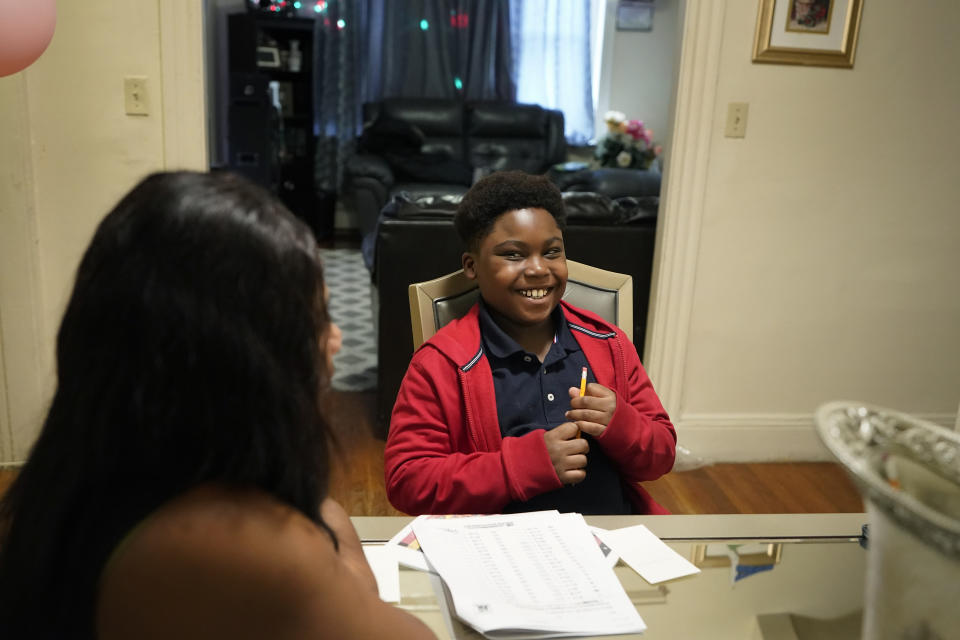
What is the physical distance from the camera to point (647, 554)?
0.94 m

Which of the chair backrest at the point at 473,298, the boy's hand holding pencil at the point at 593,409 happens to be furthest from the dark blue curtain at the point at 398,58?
the boy's hand holding pencil at the point at 593,409

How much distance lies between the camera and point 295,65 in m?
6.04

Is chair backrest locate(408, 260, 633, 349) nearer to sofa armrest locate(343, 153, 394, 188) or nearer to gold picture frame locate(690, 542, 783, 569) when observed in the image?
gold picture frame locate(690, 542, 783, 569)

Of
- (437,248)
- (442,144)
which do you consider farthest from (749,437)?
(442,144)

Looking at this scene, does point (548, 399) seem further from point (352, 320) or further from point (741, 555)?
point (352, 320)

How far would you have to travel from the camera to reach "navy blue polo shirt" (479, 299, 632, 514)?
1.24 m

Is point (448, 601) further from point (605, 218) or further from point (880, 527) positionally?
point (605, 218)

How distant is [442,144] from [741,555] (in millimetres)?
5295

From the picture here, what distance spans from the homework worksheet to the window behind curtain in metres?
5.78

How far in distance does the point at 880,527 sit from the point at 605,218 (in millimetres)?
2122

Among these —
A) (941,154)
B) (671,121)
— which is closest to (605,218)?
(671,121)

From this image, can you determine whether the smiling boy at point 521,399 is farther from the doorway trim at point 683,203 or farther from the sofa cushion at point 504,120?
the sofa cushion at point 504,120

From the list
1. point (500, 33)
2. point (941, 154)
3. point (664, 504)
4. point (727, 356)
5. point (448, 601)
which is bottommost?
point (664, 504)

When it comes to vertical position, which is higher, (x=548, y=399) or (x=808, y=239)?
(x=808, y=239)
